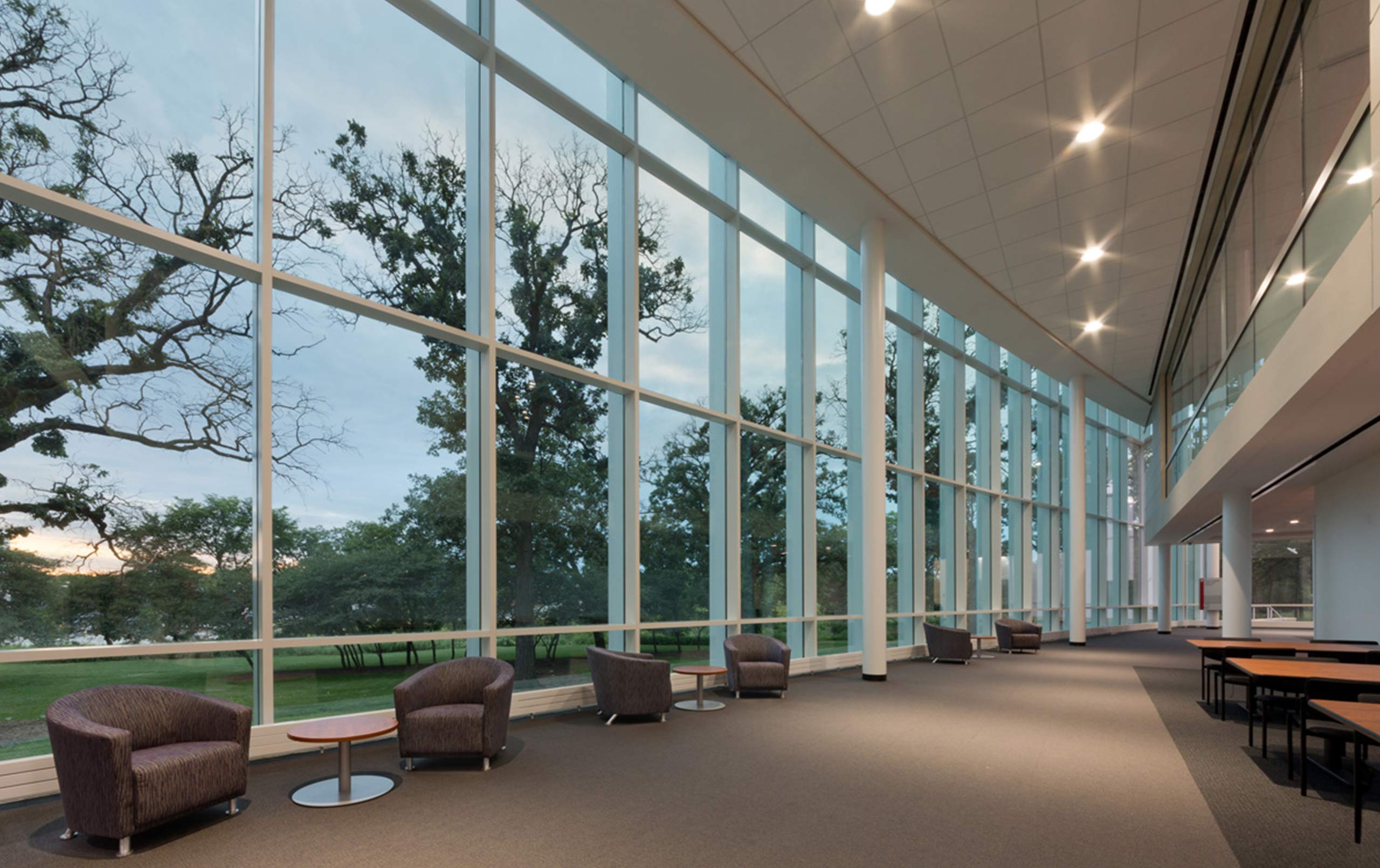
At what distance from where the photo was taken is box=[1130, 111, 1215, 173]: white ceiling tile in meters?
7.44

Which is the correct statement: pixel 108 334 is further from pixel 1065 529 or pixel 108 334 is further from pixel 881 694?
pixel 1065 529

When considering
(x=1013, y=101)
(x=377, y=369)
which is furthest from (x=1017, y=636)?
(x=377, y=369)

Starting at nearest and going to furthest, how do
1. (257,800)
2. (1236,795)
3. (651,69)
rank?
1. (257,800)
2. (1236,795)
3. (651,69)

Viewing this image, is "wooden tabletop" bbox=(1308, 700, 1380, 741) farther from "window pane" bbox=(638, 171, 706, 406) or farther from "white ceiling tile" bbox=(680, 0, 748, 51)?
"window pane" bbox=(638, 171, 706, 406)

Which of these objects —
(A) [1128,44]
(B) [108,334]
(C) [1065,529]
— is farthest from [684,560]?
(C) [1065,529]

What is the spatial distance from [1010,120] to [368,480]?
21.7 feet

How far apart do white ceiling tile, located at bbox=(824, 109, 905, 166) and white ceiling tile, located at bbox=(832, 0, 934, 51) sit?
3.64 ft

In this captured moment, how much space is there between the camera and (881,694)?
29.3ft

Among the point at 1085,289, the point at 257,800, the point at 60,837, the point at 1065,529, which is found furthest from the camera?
the point at 1065,529

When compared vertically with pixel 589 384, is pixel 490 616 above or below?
below

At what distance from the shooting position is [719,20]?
6.41 meters

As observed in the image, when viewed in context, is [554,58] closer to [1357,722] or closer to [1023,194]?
[1023,194]

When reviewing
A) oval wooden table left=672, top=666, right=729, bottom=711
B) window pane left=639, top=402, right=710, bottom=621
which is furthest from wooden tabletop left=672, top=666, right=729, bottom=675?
window pane left=639, top=402, right=710, bottom=621

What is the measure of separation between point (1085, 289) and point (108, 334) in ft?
40.0
